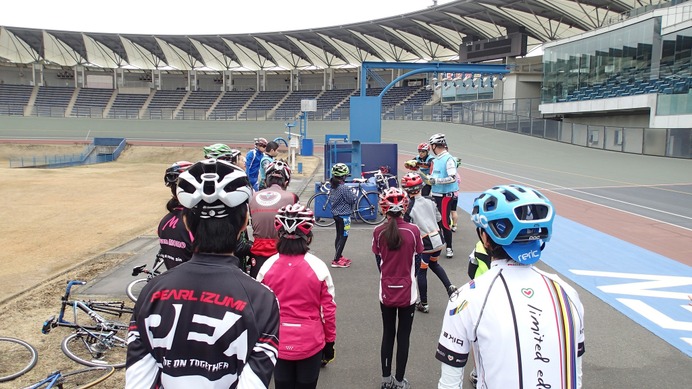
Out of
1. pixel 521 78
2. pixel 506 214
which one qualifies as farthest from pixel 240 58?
pixel 506 214

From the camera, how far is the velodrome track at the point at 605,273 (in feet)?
17.1

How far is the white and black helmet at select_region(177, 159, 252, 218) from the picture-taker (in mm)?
2074

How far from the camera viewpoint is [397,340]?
4.73 metres

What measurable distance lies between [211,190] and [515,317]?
143 centimetres

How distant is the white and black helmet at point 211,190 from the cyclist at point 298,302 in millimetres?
1558

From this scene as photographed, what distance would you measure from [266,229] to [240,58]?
223 ft

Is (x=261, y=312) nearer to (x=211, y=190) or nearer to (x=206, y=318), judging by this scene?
(x=206, y=318)

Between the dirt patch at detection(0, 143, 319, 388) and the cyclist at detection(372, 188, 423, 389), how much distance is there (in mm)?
2612

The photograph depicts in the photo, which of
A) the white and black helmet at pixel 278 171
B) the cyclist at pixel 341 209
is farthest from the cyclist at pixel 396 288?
the cyclist at pixel 341 209

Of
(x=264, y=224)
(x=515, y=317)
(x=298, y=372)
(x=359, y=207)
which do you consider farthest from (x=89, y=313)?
(x=359, y=207)

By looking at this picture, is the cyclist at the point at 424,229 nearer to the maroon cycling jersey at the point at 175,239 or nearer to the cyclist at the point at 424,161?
the maroon cycling jersey at the point at 175,239

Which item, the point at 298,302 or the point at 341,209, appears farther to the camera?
the point at 341,209

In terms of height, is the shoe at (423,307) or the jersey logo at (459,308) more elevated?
the jersey logo at (459,308)

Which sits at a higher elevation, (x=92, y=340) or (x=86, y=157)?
(x=92, y=340)
